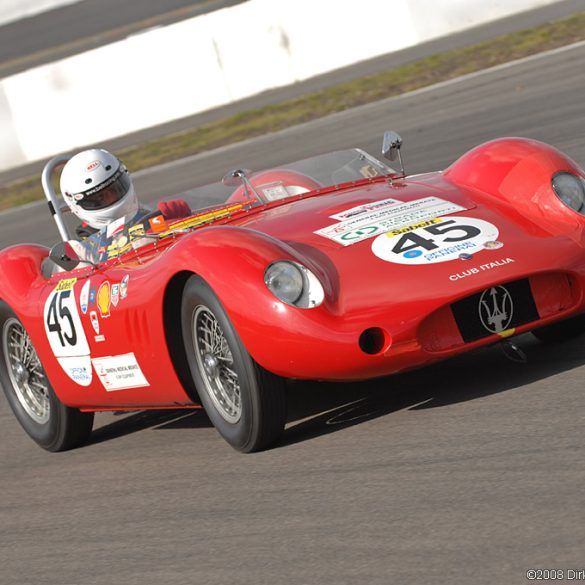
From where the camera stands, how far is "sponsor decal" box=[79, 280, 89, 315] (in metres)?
5.88

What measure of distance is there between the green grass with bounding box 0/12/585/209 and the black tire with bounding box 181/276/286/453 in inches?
444

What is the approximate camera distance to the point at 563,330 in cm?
570

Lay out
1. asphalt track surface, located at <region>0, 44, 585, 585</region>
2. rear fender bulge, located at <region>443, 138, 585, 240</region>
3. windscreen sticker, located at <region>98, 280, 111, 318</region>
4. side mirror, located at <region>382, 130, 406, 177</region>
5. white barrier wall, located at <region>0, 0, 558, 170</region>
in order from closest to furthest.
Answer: asphalt track surface, located at <region>0, 44, 585, 585</region> < rear fender bulge, located at <region>443, 138, 585, 240</region> < windscreen sticker, located at <region>98, 280, 111, 318</region> < side mirror, located at <region>382, 130, 406, 177</region> < white barrier wall, located at <region>0, 0, 558, 170</region>

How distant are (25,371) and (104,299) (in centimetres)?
118

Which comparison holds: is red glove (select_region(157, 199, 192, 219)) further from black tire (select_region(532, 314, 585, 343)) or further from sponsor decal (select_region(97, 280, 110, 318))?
black tire (select_region(532, 314, 585, 343))

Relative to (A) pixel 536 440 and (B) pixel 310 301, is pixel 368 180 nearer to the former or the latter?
(B) pixel 310 301

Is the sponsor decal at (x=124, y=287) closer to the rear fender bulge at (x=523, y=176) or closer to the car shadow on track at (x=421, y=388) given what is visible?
the car shadow on track at (x=421, y=388)

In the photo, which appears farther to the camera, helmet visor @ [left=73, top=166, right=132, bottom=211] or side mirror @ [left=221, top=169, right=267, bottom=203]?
helmet visor @ [left=73, top=166, right=132, bottom=211]

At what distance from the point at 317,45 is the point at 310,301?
14.2 metres

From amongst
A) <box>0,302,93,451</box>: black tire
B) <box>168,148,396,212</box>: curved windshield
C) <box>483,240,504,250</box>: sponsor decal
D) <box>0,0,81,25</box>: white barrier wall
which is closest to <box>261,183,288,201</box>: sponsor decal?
<box>168,148,396,212</box>: curved windshield

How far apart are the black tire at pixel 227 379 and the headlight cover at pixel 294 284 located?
229 mm

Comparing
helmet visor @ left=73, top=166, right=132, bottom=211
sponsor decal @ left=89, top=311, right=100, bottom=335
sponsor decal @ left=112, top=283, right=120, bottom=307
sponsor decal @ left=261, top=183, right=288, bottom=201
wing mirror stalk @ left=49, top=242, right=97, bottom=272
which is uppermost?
helmet visor @ left=73, top=166, right=132, bottom=211

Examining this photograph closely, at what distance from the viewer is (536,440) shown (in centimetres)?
436

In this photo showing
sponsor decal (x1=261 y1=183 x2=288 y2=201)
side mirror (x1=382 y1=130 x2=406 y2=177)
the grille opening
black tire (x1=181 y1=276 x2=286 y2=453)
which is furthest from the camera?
side mirror (x1=382 y1=130 x2=406 y2=177)
